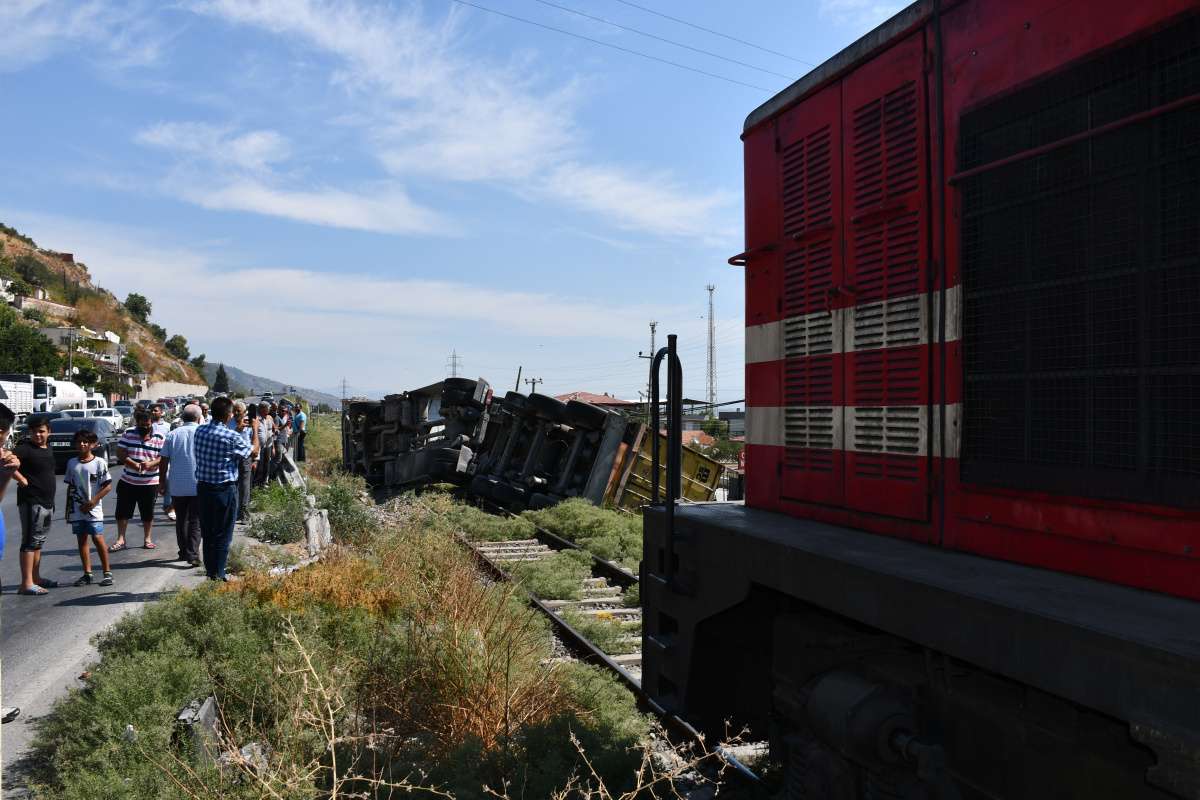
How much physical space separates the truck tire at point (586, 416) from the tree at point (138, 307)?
478 ft

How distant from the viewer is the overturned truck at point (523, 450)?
1504 cm

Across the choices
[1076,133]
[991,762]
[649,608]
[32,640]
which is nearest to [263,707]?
[649,608]

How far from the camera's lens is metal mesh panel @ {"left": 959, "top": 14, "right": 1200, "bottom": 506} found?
246 centimetres

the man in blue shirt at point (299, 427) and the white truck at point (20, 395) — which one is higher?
the white truck at point (20, 395)

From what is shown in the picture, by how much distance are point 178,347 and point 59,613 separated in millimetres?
152596

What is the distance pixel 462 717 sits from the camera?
16.8 ft

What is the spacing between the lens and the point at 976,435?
324cm

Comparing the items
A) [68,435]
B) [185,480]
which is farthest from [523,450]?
[68,435]

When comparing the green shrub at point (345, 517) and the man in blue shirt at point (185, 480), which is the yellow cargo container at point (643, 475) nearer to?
the green shrub at point (345, 517)

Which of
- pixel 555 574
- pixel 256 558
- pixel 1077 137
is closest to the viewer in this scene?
pixel 1077 137

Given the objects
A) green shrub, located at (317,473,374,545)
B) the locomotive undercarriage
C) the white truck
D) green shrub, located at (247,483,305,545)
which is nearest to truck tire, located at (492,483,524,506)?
green shrub, located at (317,473,374,545)

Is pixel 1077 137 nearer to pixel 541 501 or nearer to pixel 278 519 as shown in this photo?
pixel 278 519

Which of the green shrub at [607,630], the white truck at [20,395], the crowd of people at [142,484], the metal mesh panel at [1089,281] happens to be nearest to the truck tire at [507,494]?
the crowd of people at [142,484]

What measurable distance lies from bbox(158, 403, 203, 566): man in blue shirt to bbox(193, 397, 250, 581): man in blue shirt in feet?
3.15
